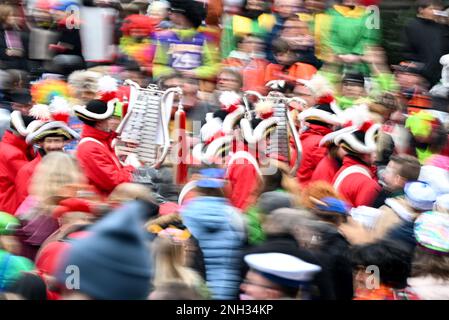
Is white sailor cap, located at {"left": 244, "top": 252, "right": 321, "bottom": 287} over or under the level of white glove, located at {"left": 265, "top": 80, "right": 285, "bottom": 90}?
over

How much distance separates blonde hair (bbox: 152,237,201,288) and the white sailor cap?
2.72 feet

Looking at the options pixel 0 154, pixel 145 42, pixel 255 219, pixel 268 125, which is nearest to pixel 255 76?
pixel 145 42

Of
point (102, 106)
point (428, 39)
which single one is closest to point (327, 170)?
point (102, 106)

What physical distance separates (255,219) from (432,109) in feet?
12.0

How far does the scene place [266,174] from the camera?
386 inches

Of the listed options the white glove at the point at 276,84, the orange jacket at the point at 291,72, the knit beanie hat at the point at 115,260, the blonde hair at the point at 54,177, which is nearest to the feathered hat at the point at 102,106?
the blonde hair at the point at 54,177

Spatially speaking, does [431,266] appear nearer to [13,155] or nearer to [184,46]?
[13,155]

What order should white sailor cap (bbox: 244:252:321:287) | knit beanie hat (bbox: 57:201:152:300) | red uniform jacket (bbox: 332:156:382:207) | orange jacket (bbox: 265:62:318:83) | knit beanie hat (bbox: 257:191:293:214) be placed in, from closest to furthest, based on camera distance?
knit beanie hat (bbox: 57:201:152:300)
white sailor cap (bbox: 244:252:321:287)
knit beanie hat (bbox: 257:191:293:214)
red uniform jacket (bbox: 332:156:382:207)
orange jacket (bbox: 265:62:318:83)

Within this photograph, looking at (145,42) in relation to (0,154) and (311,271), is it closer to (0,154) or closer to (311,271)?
(0,154)

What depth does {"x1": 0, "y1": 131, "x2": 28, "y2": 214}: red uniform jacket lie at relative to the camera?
10.6 meters

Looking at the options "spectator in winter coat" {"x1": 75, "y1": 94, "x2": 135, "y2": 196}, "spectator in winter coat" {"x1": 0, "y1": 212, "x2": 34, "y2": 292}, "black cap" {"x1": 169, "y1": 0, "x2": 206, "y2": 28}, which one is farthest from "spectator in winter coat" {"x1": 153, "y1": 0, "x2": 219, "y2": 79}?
"spectator in winter coat" {"x1": 0, "y1": 212, "x2": 34, "y2": 292}

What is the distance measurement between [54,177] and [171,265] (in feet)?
6.99

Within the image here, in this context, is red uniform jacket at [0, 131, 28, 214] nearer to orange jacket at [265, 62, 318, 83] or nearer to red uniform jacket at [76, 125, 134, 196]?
red uniform jacket at [76, 125, 134, 196]
